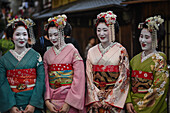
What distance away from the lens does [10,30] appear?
12.9ft

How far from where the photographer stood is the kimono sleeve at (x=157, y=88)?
3750mm

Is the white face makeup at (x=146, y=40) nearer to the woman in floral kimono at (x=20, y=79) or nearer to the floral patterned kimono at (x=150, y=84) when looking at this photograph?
the floral patterned kimono at (x=150, y=84)

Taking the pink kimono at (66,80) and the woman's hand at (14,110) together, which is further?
the pink kimono at (66,80)

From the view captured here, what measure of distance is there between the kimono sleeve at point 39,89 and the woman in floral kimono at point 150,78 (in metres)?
1.36

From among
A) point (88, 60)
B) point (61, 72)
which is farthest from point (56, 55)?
point (88, 60)

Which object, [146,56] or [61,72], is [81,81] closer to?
[61,72]

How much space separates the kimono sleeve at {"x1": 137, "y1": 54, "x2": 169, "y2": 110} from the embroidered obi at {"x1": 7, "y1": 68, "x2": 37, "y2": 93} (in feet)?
5.75

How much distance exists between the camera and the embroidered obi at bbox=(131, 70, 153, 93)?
3.82 meters

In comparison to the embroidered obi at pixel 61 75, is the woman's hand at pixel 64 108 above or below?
below

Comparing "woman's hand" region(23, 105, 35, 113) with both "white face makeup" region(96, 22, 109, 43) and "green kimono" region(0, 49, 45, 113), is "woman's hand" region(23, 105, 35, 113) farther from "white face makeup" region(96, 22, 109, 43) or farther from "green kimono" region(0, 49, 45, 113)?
"white face makeup" region(96, 22, 109, 43)

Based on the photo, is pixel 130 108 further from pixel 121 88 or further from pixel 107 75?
pixel 107 75

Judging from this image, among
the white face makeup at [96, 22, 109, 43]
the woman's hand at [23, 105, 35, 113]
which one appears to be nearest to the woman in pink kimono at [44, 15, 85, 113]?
the woman's hand at [23, 105, 35, 113]

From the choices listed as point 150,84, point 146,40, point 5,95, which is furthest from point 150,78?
point 5,95

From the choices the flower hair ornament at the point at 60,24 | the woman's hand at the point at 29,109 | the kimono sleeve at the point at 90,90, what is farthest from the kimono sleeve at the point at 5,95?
the kimono sleeve at the point at 90,90
